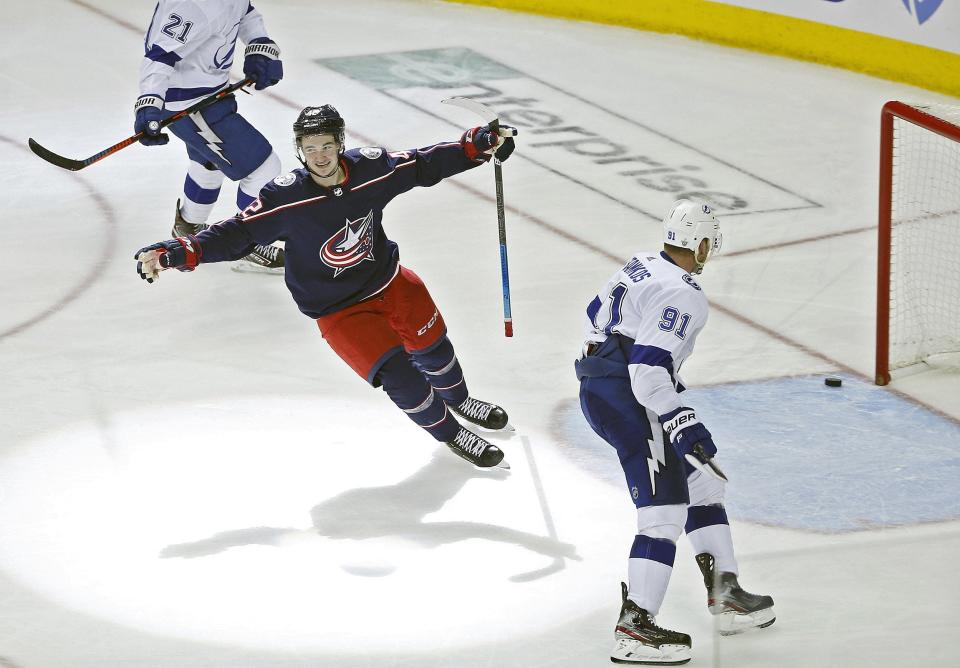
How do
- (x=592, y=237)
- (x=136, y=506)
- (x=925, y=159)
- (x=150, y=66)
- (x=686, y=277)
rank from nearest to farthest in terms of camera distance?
(x=686, y=277) < (x=136, y=506) < (x=150, y=66) < (x=592, y=237) < (x=925, y=159)

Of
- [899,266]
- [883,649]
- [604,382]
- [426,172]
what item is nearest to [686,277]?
[604,382]

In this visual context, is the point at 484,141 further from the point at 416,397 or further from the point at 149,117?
the point at 149,117

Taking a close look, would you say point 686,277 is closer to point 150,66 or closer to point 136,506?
point 136,506

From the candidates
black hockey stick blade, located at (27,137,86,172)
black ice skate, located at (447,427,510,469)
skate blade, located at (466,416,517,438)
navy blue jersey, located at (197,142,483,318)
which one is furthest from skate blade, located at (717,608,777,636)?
black hockey stick blade, located at (27,137,86,172)

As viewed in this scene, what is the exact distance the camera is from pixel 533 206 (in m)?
6.64

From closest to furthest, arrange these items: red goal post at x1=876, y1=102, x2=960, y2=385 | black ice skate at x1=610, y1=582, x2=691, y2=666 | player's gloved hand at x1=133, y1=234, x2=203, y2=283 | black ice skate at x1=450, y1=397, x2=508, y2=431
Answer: black ice skate at x1=610, y1=582, x2=691, y2=666 < player's gloved hand at x1=133, y1=234, x2=203, y2=283 < black ice skate at x1=450, y1=397, x2=508, y2=431 < red goal post at x1=876, y1=102, x2=960, y2=385

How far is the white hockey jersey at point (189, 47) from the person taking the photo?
5.64 meters

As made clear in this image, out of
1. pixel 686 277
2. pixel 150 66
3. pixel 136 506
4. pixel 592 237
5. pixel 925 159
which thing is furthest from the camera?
pixel 925 159

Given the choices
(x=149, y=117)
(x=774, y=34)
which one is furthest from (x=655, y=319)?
(x=774, y=34)

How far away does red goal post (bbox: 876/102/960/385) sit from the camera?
505 cm

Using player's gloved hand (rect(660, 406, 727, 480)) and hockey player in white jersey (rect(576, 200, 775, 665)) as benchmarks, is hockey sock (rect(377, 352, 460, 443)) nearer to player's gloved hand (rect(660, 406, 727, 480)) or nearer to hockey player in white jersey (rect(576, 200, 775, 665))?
hockey player in white jersey (rect(576, 200, 775, 665))

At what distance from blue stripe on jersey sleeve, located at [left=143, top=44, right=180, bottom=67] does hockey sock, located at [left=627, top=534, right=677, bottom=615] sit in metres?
3.06

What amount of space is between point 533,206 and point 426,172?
2.23 metres

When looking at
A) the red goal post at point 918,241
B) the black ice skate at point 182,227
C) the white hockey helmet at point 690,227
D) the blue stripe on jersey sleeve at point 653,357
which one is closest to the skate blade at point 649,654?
the blue stripe on jersey sleeve at point 653,357
